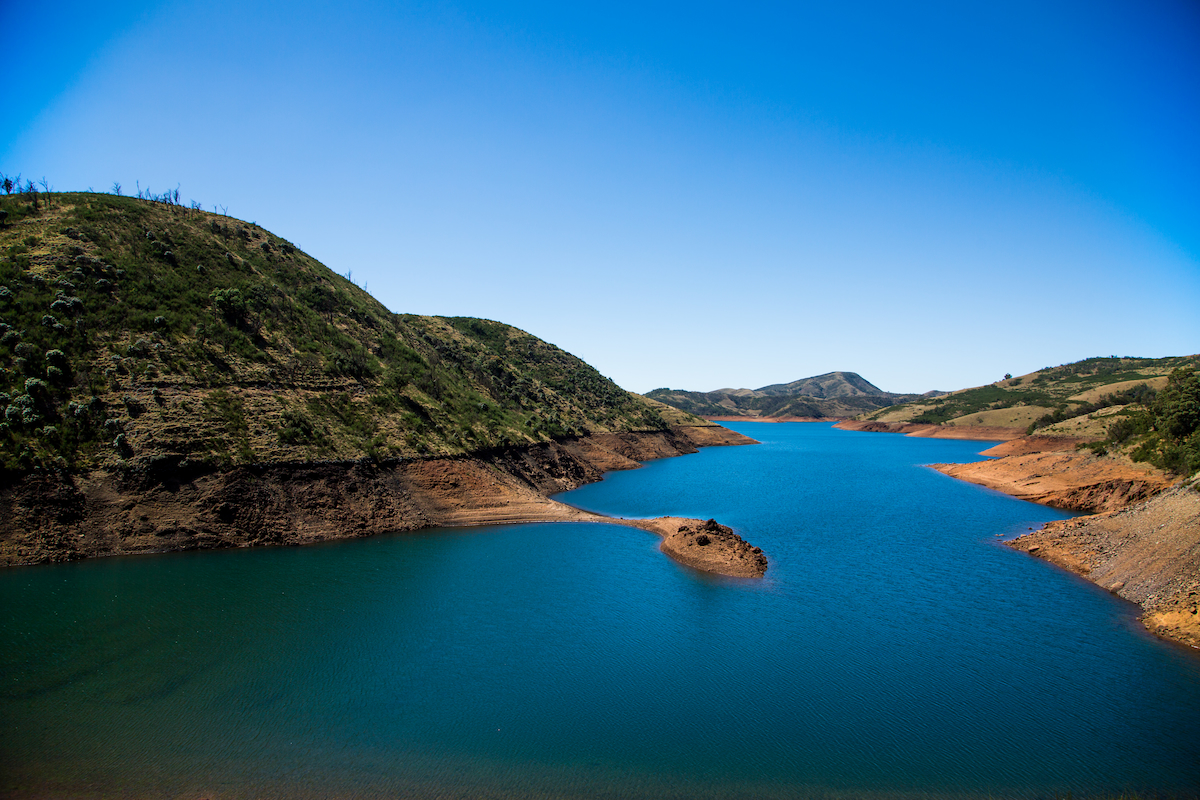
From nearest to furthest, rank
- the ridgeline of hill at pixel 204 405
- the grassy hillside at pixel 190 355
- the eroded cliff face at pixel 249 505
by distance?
the eroded cliff face at pixel 249 505
the ridgeline of hill at pixel 204 405
the grassy hillside at pixel 190 355

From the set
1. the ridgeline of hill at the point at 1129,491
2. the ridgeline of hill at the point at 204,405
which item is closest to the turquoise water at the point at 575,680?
the ridgeline of hill at the point at 1129,491

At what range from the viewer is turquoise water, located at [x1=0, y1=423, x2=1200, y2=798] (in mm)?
14781

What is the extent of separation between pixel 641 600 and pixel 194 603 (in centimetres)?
2130

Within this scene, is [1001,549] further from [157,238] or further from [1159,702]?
[157,238]

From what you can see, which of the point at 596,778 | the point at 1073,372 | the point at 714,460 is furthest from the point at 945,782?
the point at 1073,372

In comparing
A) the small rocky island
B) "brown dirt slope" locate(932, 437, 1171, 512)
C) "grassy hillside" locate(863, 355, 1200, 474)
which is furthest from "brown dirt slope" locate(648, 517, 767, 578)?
"brown dirt slope" locate(932, 437, 1171, 512)

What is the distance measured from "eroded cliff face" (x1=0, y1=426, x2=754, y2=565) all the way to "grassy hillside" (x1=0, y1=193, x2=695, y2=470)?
1.30 meters

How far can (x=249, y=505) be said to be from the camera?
3603 centimetres

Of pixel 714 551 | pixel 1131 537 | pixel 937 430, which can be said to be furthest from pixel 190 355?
pixel 937 430

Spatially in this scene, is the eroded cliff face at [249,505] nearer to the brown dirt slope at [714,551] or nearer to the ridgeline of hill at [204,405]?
the ridgeline of hill at [204,405]

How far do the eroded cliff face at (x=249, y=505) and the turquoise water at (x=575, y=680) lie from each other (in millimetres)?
1680

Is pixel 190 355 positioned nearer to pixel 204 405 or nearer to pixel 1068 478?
pixel 204 405

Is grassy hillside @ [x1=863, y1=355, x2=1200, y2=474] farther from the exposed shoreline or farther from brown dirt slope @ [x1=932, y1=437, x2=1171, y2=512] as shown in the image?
the exposed shoreline

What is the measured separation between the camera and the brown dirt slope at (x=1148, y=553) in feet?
80.5
